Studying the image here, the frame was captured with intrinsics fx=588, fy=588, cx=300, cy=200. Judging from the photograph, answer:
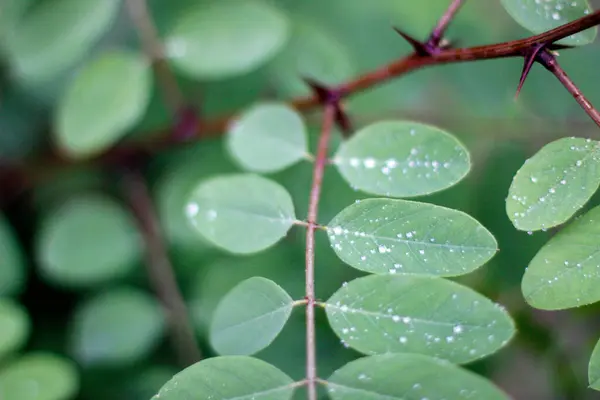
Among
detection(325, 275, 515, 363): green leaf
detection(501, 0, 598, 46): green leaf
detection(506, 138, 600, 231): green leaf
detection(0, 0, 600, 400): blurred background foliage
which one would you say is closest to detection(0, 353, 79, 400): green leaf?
detection(0, 0, 600, 400): blurred background foliage

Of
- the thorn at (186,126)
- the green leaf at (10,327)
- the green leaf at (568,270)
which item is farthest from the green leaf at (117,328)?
the green leaf at (568,270)

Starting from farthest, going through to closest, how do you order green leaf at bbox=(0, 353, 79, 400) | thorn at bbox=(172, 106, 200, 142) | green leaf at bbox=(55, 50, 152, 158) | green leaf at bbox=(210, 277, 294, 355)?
thorn at bbox=(172, 106, 200, 142)
green leaf at bbox=(55, 50, 152, 158)
green leaf at bbox=(0, 353, 79, 400)
green leaf at bbox=(210, 277, 294, 355)

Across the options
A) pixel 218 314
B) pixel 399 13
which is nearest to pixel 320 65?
pixel 399 13

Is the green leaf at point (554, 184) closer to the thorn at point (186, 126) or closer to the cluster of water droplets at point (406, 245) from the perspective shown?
the cluster of water droplets at point (406, 245)

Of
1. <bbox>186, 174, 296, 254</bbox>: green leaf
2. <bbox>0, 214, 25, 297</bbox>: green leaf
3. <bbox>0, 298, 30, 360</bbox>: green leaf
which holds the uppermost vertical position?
<bbox>186, 174, 296, 254</bbox>: green leaf

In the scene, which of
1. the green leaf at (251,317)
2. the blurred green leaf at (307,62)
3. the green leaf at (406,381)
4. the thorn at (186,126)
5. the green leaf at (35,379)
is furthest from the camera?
the blurred green leaf at (307,62)

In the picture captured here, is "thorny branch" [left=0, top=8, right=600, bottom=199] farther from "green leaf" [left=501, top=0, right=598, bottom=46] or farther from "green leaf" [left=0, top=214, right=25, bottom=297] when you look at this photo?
"green leaf" [left=0, top=214, right=25, bottom=297]

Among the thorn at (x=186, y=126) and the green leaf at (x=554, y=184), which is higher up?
the green leaf at (x=554, y=184)

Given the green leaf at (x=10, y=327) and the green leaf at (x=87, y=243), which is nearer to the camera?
the green leaf at (x=10, y=327)
